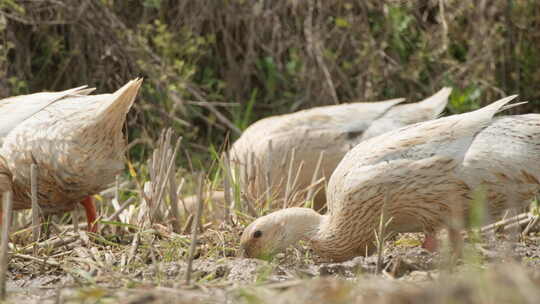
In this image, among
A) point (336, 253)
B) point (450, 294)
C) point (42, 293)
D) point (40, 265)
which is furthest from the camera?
point (336, 253)

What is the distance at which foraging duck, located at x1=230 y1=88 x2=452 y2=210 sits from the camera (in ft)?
18.9

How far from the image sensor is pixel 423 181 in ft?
13.1

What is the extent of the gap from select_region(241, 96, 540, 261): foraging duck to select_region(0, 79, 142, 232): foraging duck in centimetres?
110

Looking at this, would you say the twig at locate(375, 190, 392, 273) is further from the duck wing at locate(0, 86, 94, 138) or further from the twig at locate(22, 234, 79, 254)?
the duck wing at locate(0, 86, 94, 138)

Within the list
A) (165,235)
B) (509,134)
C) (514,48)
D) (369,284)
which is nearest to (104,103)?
(165,235)

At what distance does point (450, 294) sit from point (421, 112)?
440 centimetres

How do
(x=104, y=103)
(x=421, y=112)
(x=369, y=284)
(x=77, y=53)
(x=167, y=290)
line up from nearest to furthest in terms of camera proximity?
(x=369, y=284)
(x=167, y=290)
(x=104, y=103)
(x=421, y=112)
(x=77, y=53)

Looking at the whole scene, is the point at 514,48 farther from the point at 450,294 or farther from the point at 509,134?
the point at 450,294

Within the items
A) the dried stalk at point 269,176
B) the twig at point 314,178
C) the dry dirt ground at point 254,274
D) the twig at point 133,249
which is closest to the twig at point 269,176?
the dried stalk at point 269,176

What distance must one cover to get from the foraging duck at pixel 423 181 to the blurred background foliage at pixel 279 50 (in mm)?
2690

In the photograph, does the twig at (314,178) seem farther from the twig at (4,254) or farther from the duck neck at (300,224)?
the twig at (4,254)

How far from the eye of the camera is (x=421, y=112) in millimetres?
6082

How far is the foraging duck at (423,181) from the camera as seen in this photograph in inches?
156

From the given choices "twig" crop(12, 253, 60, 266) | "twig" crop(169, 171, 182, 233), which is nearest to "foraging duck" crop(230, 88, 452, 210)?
"twig" crop(169, 171, 182, 233)
